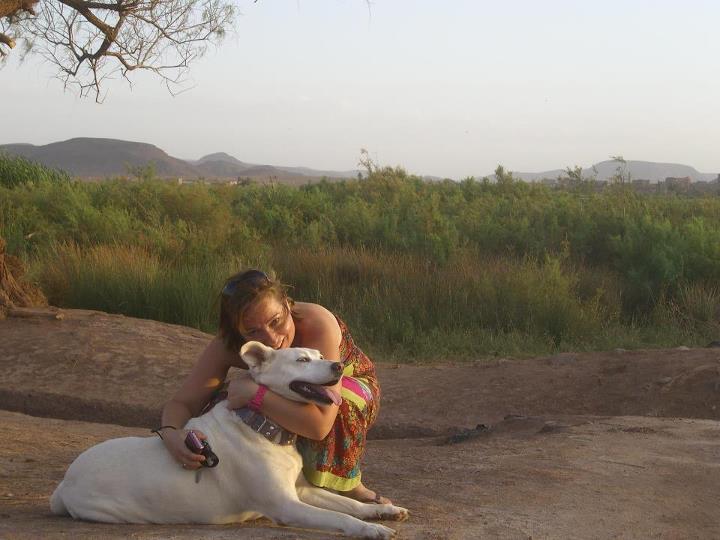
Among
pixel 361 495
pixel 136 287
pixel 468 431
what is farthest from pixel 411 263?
pixel 361 495

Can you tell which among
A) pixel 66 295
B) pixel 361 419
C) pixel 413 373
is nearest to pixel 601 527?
pixel 361 419

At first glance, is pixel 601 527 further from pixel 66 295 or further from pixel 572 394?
pixel 66 295

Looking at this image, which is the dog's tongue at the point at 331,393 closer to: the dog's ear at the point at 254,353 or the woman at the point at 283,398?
the woman at the point at 283,398

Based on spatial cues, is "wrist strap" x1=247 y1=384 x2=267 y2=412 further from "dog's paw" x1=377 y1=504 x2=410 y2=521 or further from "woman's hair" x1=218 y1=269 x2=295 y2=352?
"dog's paw" x1=377 y1=504 x2=410 y2=521

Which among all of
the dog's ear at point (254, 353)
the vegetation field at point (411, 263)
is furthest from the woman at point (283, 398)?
the vegetation field at point (411, 263)

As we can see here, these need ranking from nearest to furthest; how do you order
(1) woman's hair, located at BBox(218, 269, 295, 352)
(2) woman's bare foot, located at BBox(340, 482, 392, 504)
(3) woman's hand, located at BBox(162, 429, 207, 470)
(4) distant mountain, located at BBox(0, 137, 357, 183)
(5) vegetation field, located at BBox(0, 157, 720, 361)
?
(3) woman's hand, located at BBox(162, 429, 207, 470) → (1) woman's hair, located at BBox(218, 269, 295, 352) → (2) woman's bare foot, located at BBox(340, 482, 392, 504) → (5) vegetation field, located at BBox(0, 157, 720, 361) → (4) distant mountain, located at BBox(0, 137, 357, 183)

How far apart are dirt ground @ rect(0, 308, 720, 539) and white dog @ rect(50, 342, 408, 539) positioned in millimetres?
92

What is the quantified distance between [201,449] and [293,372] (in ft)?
1.60

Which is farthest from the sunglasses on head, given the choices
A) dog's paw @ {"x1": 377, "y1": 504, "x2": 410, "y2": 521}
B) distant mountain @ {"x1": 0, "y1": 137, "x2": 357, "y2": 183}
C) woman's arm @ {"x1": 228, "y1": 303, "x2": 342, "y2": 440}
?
distant mountain @ {"x1": 0, "y1": 137, "x2": 357, "y2": 183}

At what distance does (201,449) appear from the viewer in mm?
4219

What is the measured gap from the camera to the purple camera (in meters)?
4.22

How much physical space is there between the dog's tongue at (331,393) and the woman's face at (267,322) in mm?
340

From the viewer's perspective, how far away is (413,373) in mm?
9922

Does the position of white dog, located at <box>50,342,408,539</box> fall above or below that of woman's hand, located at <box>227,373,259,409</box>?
below
